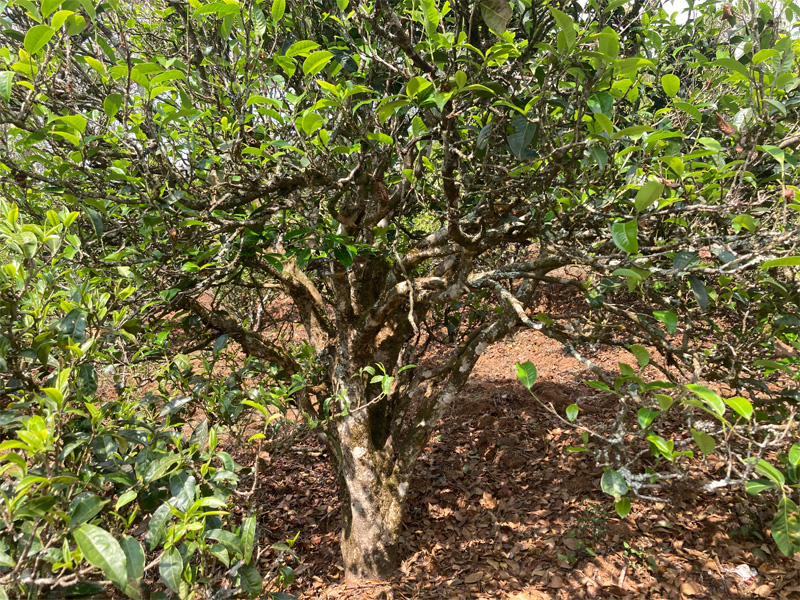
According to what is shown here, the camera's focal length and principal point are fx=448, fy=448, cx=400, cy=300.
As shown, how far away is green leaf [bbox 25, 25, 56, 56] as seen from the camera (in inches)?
61.3

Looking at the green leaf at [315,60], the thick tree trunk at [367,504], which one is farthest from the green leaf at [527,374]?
the thick tree trunk at [367,504]

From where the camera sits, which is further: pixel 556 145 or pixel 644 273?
pixel 556 145

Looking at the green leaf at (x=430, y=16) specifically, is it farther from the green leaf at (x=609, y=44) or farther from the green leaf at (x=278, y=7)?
the green leaf at (x=278, y=7)

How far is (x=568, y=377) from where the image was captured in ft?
21.1

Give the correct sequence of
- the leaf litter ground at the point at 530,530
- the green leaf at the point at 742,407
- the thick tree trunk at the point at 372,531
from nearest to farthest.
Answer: the green leaf at the point at 742,407, the leaf litter ground at the point at 530,530, the thick tree trunk at the point at 372,531

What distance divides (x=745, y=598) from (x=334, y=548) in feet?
10.4

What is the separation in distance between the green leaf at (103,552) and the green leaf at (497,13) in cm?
188

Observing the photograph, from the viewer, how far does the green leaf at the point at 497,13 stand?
1554 millimetres

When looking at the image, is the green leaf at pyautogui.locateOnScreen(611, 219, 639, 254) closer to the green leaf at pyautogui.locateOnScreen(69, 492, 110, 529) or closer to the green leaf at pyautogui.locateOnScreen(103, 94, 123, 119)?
the green leaf at pyautogui.locateOnScreen(69, 492, 110, 529)

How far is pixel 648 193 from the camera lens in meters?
1.46

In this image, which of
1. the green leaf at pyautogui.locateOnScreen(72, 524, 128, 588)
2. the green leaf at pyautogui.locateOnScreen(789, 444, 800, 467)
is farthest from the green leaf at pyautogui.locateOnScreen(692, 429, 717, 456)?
the green leaf at pyautogui.locateOnScreen(72, 524, 128, 588)

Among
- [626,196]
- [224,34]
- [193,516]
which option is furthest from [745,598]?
[224,34]

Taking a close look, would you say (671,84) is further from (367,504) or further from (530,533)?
(530,533)

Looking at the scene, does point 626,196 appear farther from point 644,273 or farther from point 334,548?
point 334,548
